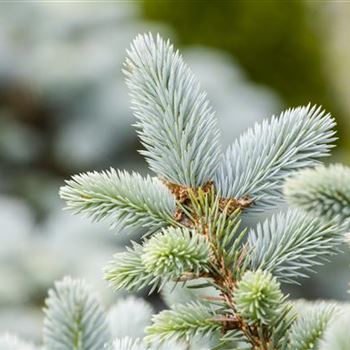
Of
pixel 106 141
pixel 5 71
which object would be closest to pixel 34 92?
pixel 5 71

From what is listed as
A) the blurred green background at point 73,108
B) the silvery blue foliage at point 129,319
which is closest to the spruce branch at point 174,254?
the silvery blue foliage at point 129,319

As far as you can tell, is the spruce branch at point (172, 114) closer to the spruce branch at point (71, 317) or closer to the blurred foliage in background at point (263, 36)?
the spruce branch at point (71, 317)

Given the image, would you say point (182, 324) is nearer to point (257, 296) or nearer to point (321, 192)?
point (257, 296)

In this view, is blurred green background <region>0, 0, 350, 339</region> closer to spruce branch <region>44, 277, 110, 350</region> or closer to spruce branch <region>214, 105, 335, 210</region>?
spruce branch <region>214, 105, 335, 210</region>

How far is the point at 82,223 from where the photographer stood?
2.98 metres

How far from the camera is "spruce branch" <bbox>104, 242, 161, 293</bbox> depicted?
2.89 ft

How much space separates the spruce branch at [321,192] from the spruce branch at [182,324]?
188mm

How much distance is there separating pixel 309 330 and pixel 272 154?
0.72 feet

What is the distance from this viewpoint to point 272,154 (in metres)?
0.93

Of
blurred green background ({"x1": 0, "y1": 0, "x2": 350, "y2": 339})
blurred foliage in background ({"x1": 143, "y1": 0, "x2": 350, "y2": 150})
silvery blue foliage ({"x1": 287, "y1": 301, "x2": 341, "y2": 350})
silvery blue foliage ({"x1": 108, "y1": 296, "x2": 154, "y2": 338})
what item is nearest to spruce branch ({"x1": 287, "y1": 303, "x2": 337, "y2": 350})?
silvery blue foliage ({"x1": 287, "y1": 301, "x2": 341, "y2": 350})

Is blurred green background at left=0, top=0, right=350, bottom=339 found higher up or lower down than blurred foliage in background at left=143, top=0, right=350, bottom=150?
lower down

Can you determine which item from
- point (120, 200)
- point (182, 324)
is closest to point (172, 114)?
point (120, 200)

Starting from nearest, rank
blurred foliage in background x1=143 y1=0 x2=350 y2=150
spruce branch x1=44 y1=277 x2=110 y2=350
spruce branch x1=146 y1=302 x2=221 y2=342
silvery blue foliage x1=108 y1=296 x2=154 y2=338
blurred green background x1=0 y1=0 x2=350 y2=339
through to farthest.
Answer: spruce branch x1=44 y1=277 x2=110 y2=350 → spruce branch x1=146 y1=302 x2=221 y2=342 → silvery blue foliage x1=108 y1=296 x2=154 y2=338 → blurred green background x1=0 y1=0 x2=350 y2=339 → blurred foliage in background x1=143 y1=0 x2=350 y2=150

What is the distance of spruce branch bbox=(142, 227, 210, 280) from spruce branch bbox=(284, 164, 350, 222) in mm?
131
